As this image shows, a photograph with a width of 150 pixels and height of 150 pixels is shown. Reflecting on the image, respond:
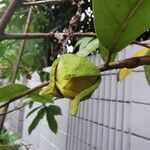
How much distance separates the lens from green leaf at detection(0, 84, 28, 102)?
0.57m

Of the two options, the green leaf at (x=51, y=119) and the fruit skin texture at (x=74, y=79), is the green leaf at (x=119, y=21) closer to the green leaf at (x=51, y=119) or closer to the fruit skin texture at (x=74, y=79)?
the fruit skin texture at (x=74, y=79)

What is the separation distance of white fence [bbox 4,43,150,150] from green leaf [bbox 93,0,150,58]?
1609 millimetres

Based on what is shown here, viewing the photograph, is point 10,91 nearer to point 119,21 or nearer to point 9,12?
point 9,12

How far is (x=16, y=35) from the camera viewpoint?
24.4 inches

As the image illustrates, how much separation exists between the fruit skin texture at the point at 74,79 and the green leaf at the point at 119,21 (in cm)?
3

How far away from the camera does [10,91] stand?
1.86ft

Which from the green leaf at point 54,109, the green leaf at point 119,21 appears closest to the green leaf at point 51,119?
the green leaf at point 54,109

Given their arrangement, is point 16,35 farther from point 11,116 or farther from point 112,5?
point 11,116

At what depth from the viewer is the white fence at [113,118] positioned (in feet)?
6.88

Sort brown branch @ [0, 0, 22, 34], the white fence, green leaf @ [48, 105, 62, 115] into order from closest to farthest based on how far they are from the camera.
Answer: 1. brown branch @ [0, 0, 22, 34]
2. green leaf @ [48, 105, 62, 115]
3. the white fence

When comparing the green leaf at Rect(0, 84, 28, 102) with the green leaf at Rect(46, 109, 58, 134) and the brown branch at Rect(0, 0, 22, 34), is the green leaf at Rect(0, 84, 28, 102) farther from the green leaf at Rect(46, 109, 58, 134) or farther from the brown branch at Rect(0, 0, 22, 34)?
the green leaf at Rect(46, 109, 58, 134)

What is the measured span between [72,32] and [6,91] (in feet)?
0.40

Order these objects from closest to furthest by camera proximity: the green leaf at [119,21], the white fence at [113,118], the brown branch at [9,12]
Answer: the green leaf at [119,21], the brown branch at [9,12], the white fence at [113,118]

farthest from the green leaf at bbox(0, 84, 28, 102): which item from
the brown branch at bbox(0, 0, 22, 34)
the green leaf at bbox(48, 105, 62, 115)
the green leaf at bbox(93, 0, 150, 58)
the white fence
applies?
the white fence
